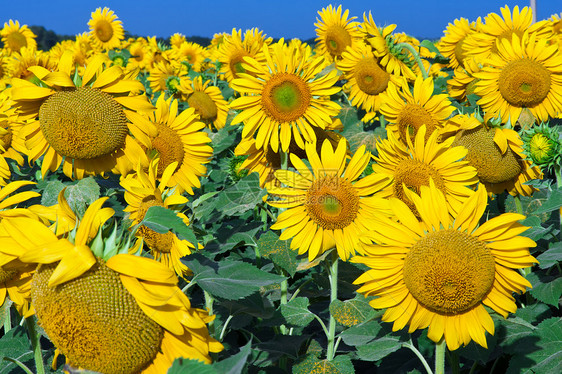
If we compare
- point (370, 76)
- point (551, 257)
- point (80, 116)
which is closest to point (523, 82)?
point (370, 76)

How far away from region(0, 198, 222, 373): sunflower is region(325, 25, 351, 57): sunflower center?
543 centimetres

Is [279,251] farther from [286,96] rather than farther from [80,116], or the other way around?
[80,116]

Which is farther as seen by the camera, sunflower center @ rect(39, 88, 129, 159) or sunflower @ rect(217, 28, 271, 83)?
sunflower @ rect(217, 28, 271, 83)

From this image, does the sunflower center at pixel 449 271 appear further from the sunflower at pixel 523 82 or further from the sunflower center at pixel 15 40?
the sunflower center at pixel 15 40

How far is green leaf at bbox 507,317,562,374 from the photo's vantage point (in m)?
2.21

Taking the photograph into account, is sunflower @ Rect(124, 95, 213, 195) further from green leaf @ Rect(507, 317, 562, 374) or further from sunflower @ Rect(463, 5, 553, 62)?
Answer: sunflower @ Rect(463, 5, 553, 62)

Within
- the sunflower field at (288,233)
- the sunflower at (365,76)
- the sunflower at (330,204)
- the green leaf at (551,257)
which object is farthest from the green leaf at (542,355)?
the sunflower at (365,76)

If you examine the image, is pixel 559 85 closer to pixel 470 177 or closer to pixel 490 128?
pixel 490 128

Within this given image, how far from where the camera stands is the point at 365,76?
491cm

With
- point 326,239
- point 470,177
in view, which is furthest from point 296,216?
point 470,177

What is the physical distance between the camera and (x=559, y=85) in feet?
11.6

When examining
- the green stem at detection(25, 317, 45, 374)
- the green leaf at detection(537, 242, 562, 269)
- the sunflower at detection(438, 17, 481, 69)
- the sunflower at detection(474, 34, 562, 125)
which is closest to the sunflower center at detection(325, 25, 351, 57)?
the sunflower at detection(438, 17, 481, 69)

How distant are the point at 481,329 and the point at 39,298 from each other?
133 centimetres

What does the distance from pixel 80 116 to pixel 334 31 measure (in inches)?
175
